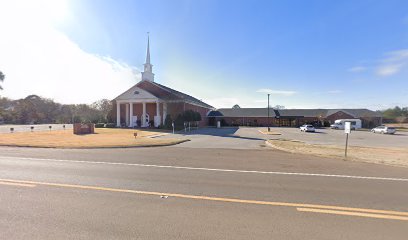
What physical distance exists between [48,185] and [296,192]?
6324 mm

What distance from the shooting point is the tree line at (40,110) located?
69262 millimetres

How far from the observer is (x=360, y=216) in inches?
187

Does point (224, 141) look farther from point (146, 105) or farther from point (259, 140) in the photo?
point (146, 105)

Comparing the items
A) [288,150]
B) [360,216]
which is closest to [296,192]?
[360,216]

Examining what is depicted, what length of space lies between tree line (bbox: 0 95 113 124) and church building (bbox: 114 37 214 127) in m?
19.7

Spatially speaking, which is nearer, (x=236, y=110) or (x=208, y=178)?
(x=208, y=178)

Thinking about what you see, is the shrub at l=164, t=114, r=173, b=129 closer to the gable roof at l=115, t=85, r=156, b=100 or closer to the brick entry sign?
the gable roof at l=115, t=85, r=156, b=100

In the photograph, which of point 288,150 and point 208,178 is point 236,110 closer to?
point 288,150

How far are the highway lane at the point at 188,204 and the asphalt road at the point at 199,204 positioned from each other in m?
0.02

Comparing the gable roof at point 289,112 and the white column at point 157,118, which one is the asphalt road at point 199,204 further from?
the gable roof at point 289,112

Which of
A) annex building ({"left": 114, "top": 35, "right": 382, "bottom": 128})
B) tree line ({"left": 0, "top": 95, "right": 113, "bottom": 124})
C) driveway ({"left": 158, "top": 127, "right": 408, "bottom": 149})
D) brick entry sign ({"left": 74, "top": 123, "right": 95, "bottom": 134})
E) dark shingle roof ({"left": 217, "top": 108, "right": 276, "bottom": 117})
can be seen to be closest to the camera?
driveway ({"left": 158, "top": 127, "right": 408, "bottom": 149})

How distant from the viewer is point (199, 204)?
17.5ft

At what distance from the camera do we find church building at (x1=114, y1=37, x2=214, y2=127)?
44.2 m

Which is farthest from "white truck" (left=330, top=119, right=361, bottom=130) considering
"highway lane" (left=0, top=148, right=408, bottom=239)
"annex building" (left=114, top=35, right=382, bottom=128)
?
"highway lane" (left=0, top=148, right=408, bottom=239)
